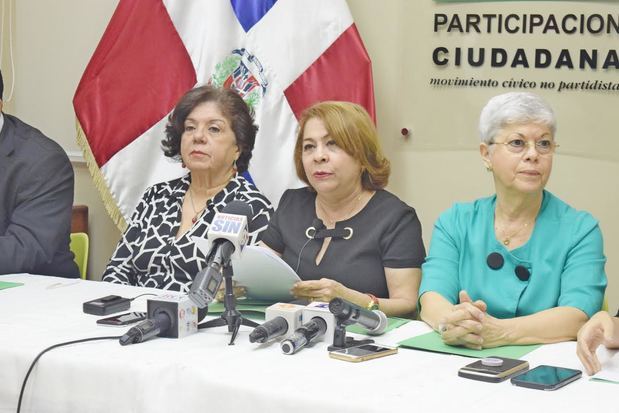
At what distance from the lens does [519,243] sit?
93.7 inches

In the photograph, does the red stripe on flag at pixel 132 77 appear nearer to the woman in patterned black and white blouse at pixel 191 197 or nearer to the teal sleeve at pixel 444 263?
the woman in patterned black and white blouse at pixel 191 197

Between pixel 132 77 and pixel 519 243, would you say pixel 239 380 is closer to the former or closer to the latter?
pixel 519 243

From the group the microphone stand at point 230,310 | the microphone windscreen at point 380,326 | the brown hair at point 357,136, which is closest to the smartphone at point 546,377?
the microphone windscreen at point 380,326

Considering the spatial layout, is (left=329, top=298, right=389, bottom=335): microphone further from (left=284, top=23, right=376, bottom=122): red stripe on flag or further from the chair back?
the chair back

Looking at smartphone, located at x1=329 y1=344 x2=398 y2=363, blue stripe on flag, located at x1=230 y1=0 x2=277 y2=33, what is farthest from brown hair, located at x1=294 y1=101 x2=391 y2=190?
blue stripe on flag, located at x1=230 y1=0 x2=277 y2=33

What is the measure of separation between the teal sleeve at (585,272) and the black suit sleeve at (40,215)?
1.81m

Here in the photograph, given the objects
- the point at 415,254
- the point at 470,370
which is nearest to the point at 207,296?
the point at 470,370

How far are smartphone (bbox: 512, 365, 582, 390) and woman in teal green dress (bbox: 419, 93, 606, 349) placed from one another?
433mm

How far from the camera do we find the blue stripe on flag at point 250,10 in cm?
376

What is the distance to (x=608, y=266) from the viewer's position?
11.1 feet

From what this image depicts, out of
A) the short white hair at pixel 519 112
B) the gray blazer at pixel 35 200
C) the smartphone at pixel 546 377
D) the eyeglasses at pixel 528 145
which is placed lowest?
the smartphone at pixel 546 377

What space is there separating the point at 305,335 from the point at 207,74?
2.10 meters

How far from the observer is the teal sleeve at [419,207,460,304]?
241 centimetres

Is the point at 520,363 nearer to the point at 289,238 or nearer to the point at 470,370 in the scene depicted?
the point at 470,370
